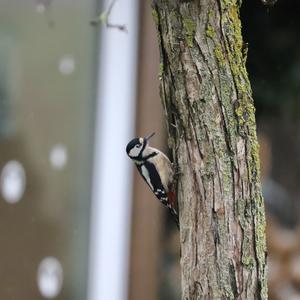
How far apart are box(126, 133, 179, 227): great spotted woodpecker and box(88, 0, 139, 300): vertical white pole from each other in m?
1.79

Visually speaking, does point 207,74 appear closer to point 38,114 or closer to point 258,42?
point 38,114

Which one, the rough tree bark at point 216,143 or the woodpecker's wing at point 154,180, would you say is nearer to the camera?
the rough tree bark at point 216,143

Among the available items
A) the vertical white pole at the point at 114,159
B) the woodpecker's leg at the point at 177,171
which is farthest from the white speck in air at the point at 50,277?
the woodpecker's leg at the point at 177,171

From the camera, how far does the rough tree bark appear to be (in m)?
2.66

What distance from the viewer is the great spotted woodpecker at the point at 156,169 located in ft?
10.6

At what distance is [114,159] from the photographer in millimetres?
5566

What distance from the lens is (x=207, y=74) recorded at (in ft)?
8.77

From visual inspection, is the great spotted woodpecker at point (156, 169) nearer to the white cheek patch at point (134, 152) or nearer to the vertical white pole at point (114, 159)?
the white cheek patch at point (134, 152)

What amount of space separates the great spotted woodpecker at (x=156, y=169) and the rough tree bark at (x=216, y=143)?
36 cm

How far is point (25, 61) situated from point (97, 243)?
45.0 inches

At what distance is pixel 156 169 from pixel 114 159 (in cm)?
207

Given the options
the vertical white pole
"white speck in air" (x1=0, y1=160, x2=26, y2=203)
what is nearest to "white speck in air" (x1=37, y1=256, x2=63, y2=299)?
the vertical white pole

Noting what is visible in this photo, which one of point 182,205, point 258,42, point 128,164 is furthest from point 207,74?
point 258,42

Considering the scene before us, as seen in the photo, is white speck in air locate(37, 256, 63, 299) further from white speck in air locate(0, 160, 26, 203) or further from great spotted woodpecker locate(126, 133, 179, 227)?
great spotted woodpecker locate(126, 133, 179, 227)
